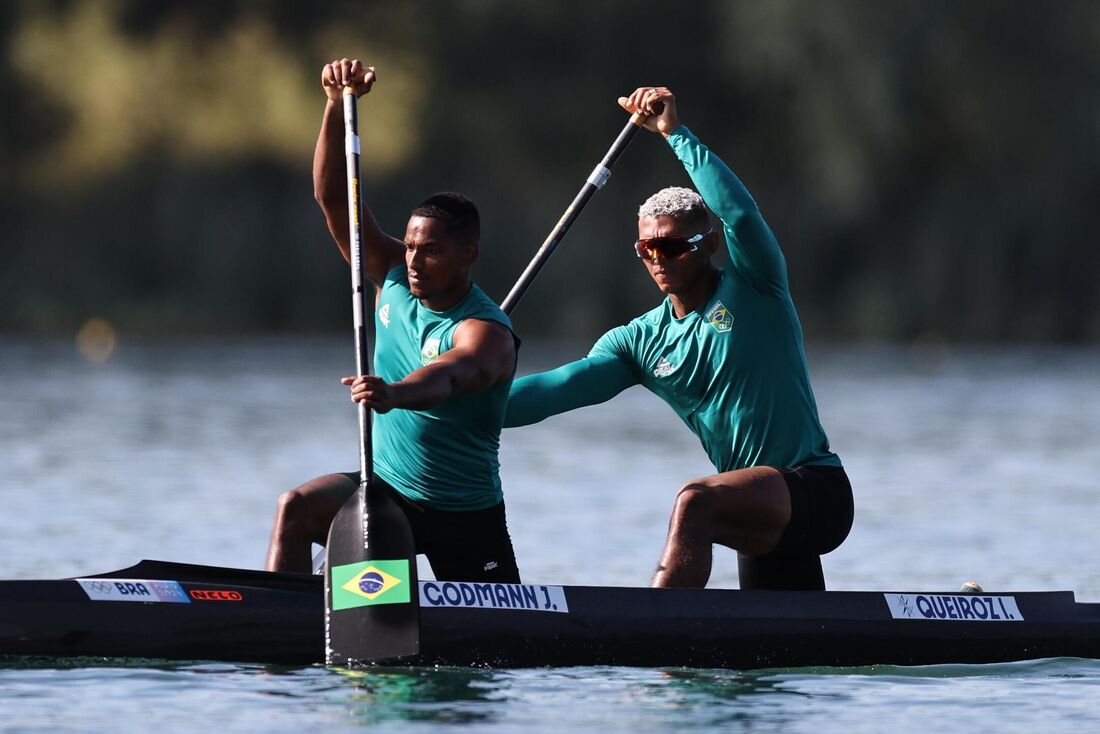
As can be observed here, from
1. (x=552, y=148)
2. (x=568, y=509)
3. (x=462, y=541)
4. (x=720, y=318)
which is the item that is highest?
(x=552, y=148)

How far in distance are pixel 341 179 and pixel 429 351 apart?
126 cm

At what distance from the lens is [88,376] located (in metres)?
29.9

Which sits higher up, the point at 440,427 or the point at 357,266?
the point at 357,266

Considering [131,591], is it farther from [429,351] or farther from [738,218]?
[738,218]

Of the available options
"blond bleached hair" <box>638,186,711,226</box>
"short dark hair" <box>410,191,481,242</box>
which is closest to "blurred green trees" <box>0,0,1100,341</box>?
"blond bleached hair" <box>638,186,711,226</box>

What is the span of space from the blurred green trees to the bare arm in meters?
25.5

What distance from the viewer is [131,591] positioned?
8.36m

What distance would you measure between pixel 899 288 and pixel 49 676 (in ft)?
93.1

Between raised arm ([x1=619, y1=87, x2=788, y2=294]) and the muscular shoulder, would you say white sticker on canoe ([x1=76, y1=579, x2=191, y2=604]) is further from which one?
raised arm ([x1=619, y1=87, x2=788, y2=294])

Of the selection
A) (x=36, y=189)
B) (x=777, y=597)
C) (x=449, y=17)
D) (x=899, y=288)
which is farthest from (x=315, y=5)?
(x=777, y=597)

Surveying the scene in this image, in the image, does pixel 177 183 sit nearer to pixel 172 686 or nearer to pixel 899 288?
pixel 899 288

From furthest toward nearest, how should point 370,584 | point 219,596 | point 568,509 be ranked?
point 568,509, point 219,596, point 370,584

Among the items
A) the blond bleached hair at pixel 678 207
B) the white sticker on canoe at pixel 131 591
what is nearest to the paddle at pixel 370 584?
the white sticker on canoe at pixel 131 591

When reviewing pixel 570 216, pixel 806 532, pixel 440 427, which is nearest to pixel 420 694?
pixel 440 427
